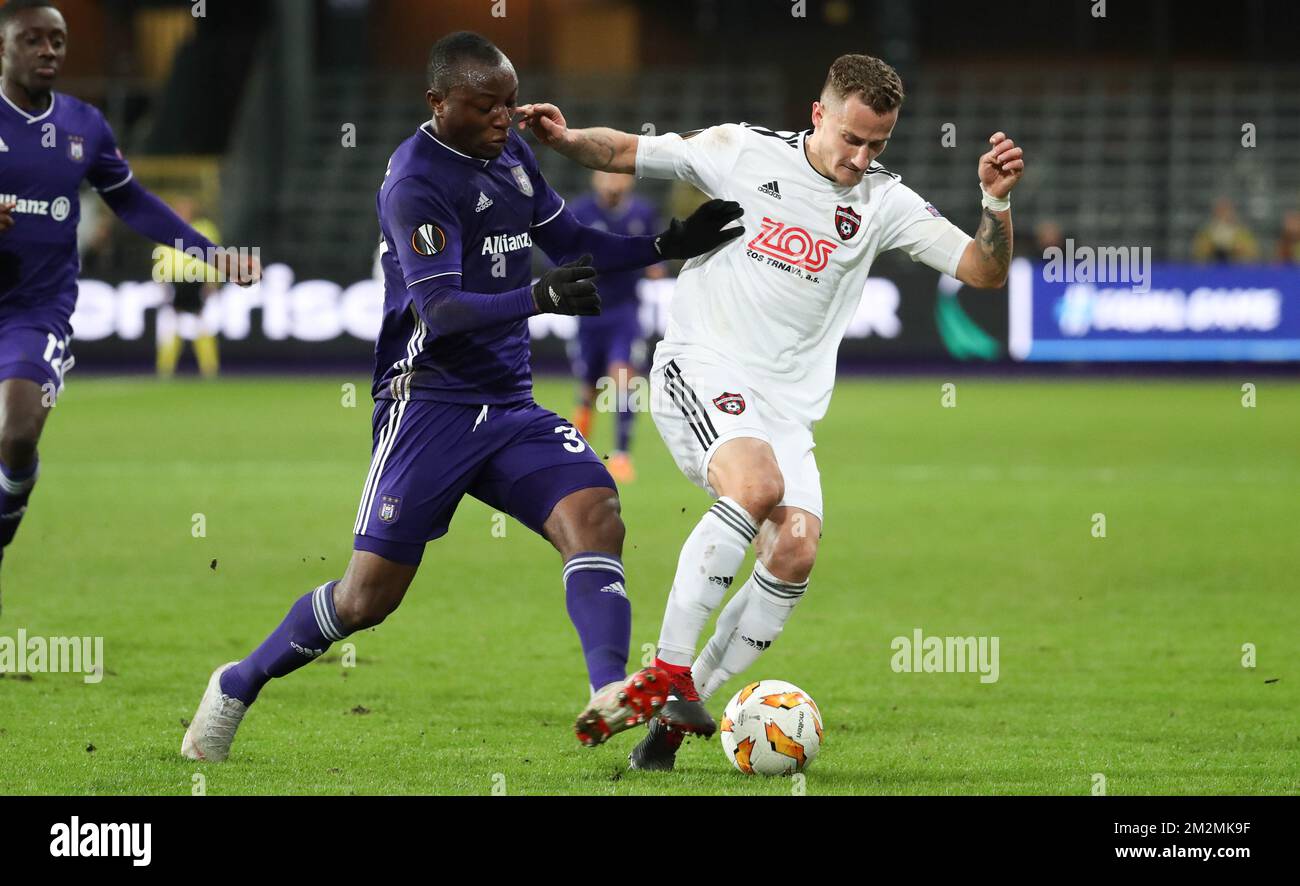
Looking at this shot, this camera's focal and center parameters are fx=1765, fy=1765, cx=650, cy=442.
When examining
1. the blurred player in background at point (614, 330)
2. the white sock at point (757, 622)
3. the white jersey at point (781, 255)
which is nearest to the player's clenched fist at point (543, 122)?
the white jersey at point (781, 255)

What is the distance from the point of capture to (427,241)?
16.6ft

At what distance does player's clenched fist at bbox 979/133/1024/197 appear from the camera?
5.70 m

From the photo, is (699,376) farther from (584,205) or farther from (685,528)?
(584,205)

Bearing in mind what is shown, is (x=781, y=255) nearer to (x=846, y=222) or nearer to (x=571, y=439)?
(x=846, y=222)

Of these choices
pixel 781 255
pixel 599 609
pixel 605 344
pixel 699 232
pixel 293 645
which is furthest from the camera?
pixel 605 344

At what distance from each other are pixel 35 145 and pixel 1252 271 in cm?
1863

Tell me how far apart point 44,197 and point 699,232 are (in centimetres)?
326

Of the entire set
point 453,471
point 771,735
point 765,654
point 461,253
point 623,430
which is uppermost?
point 461,253

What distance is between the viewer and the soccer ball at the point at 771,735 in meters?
5.40

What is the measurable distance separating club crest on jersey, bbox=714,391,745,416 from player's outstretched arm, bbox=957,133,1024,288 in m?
0.83

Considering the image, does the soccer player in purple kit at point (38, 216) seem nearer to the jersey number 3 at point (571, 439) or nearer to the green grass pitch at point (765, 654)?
the green grass pitch at point (765, 654)

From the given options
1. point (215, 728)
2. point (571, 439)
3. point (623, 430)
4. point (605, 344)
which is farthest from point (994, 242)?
point (605, 344)

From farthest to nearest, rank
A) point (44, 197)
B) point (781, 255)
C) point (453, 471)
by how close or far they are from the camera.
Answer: point (44, 197) → point (781, 255) → point (453, 471)

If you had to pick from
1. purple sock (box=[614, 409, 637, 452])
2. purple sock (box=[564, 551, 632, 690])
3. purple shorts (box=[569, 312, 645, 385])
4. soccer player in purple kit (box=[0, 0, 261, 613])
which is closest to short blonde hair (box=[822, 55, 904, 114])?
purple sock (box=[564, 551, 632, 690])
